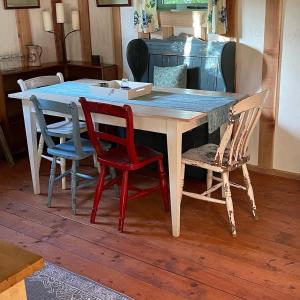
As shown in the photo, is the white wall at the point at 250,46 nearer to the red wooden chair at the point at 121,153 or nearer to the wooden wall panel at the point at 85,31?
the red wooden chair at the point at 121,153

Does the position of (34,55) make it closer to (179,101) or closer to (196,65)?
(196,65)

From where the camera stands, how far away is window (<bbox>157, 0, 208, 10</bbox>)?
148 inches

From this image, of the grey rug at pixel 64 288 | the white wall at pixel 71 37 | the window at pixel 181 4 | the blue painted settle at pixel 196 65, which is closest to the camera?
the grey rug at pixel 64 288

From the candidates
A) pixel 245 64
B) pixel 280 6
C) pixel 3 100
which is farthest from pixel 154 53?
pixel 3 100

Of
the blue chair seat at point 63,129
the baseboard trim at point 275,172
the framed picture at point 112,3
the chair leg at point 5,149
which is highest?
the framed picture at point 112,3

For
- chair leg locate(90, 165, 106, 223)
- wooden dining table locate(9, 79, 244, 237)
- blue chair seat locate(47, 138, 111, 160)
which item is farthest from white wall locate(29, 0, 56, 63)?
chair leg locate(90, 165, 106, 223)

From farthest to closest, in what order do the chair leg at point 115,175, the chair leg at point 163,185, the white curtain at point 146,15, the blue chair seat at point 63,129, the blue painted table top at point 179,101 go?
the white curtain at point 146,15 < the chair leg at point 115,175 < the blue chair seat at point 63,129 < the chair leg at point 163,185 < the blue painted table top at point 179,101

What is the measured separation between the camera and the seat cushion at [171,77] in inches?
149

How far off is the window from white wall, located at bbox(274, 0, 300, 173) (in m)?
0.73

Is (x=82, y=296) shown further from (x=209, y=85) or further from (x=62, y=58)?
(x=62, y=58)

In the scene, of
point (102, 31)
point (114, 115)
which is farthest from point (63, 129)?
point (102, 31)

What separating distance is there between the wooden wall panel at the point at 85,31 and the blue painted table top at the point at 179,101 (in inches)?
54.1

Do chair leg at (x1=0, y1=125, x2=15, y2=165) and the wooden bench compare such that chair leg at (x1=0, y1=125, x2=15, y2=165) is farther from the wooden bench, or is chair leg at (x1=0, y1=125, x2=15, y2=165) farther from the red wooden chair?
the wooden bench

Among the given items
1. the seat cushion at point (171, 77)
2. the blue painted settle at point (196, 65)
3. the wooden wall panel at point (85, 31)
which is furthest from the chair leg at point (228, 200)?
the wooden wall panel at point (85, 31)
